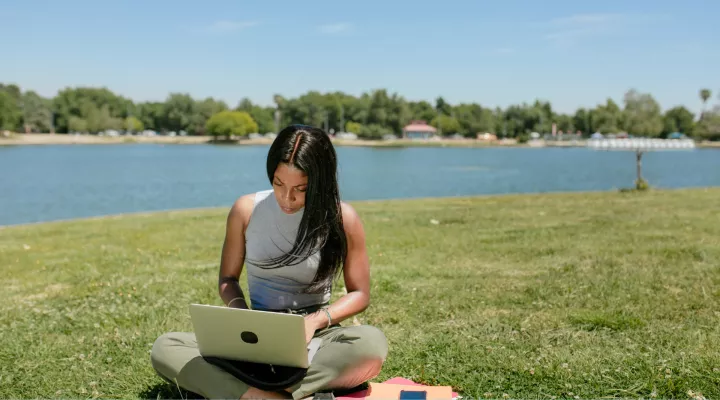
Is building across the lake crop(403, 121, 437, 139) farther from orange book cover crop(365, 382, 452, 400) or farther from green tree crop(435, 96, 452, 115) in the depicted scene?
orange book cover crop(365, 382, 452, 400)

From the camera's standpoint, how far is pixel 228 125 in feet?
452

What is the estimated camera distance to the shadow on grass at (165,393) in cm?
372

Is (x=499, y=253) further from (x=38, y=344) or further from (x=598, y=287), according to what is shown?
(x=38, y=344)

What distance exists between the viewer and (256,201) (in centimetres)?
373

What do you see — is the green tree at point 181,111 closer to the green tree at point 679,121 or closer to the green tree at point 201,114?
the green tree at point 201,114

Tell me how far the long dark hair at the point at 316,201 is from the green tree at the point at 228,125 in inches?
5393

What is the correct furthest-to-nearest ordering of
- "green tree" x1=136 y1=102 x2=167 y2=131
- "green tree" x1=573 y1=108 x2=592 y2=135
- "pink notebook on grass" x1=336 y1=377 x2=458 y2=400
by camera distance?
"green tree" x1=136 y1=102 x2=167 y2=131 < "green tree" x1=573 y1=108 x2=592 y2=135 < "pink notebook on grass" x1=336 y1=377 x2=458 y2=400

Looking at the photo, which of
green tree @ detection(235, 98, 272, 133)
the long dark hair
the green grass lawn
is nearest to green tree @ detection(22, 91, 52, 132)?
green tree @ detection(235, 98, 272, 133)

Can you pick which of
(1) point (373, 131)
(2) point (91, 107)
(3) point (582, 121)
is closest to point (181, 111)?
(2) point (91, 107)

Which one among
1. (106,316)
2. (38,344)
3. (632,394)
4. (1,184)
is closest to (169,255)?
(106,316)

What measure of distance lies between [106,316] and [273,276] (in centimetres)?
242

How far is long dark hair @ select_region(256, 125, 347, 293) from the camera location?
3.33 m

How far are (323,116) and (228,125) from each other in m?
22.9

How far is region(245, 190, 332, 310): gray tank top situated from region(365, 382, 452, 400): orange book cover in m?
0.59
